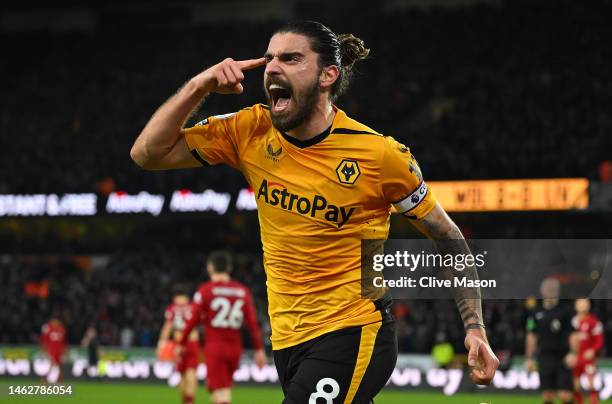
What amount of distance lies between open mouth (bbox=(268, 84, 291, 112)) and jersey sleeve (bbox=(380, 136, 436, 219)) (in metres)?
0.47

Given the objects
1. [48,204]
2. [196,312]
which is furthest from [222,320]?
[48,204]

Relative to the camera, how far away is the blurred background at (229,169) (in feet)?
71.1

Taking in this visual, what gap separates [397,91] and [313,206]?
23954 mm

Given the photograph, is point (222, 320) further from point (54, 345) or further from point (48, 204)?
point (48, 204)

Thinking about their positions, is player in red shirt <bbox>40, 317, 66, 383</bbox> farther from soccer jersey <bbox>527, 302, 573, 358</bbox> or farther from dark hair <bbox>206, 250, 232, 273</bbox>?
soccer jersey <bbox>527, 302, 573, 358</bbox>

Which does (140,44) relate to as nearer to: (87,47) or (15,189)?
(87,47)

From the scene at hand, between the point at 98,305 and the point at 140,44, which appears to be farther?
the point at 140,44

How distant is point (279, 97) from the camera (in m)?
4.05

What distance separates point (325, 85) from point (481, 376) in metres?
1.35

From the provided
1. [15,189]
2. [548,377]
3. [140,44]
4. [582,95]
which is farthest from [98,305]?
[548,377]

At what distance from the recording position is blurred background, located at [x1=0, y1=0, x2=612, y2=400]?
2167cm

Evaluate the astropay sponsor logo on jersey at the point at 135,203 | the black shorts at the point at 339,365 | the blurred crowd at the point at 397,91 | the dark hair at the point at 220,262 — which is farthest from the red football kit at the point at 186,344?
the astropay sponsor logo on jersey at the point at 135,203

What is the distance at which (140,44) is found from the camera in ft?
110

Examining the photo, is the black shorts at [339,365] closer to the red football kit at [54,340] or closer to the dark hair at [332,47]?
the dark hair at [332,47]
